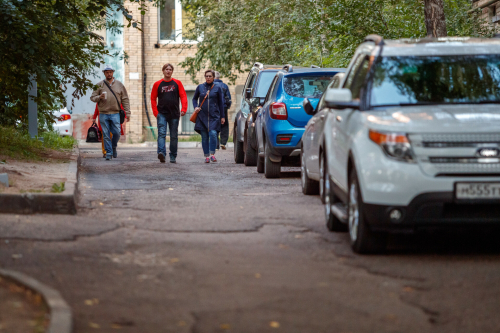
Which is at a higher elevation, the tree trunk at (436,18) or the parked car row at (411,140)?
the tree trunk at (436,18)

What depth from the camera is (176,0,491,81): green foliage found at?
17062 mm

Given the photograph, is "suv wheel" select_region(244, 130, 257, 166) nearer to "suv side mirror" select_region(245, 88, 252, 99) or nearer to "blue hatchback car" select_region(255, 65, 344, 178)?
"suv side mirror" select_region(245, 88, 252, 99)

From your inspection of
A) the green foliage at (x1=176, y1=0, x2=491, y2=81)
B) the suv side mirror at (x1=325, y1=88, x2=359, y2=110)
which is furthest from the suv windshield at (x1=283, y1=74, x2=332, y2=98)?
the suv side mirror at (x1=325, y1=88, x2=359, y2=110)

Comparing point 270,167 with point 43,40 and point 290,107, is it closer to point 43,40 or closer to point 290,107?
point 290,107

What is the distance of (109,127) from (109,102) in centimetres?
67

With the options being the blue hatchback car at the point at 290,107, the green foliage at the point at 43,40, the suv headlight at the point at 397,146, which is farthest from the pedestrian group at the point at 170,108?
the suv headlight at the point at 397,146

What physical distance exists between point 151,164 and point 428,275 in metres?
11.3

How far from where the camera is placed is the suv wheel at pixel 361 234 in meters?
6.32

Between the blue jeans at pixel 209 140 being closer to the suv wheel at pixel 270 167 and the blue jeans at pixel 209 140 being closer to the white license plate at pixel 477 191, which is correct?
the suv wheel at pixel 270 167

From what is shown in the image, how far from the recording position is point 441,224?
609cm

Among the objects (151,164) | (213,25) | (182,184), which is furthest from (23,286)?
(213,25)

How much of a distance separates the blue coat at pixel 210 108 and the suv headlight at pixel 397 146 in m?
10.8

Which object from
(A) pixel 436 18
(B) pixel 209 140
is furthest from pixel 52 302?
(B) pixel 209 140

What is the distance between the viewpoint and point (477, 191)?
6047 mm
